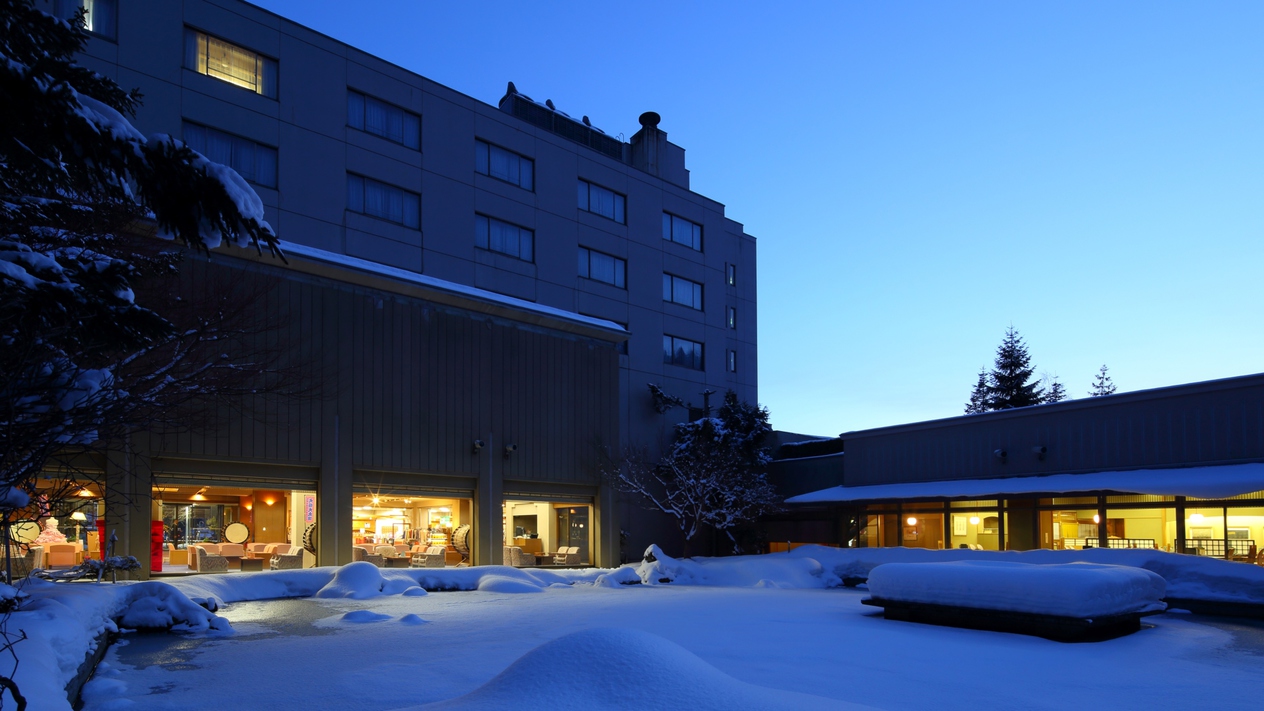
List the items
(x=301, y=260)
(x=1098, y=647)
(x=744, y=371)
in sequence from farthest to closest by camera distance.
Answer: (x=744, y=371) < (x=301, y=260) < (x=1098, y=647)

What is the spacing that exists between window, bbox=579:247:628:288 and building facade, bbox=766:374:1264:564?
439 inches

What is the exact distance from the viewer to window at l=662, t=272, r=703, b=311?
126ft

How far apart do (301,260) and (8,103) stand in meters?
20.1

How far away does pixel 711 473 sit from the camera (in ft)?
103

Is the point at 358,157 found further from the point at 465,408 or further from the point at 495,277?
the point at 465,408

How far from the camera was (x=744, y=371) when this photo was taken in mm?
42594

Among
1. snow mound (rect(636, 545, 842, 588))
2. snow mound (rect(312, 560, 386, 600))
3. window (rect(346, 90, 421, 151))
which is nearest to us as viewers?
snow mound (rect(312, 560, 386, 600))

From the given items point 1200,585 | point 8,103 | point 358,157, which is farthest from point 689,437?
point 8,103

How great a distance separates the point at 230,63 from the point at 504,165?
9938 mm

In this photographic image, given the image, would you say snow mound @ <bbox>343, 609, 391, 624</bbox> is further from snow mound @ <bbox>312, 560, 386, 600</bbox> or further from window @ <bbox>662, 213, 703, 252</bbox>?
window @ <bbox>662, 213, 703, 252</bbox>

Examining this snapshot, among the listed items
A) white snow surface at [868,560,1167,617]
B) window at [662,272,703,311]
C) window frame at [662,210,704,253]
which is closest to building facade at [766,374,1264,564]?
white snow surface at [868,560,1167,617]

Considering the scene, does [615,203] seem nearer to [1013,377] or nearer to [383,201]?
[383,201]

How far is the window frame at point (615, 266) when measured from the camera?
3494 centimetres

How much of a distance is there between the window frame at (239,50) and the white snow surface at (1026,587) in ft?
71.8
